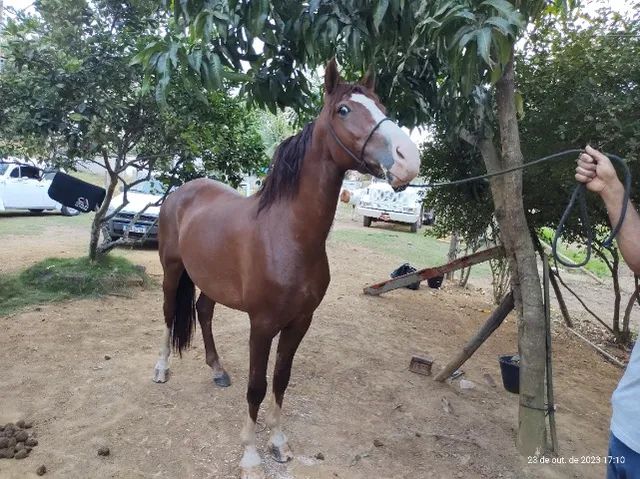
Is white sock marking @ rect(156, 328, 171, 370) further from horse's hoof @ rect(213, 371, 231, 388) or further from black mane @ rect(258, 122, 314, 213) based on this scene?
black mane @ rect(258, 122, 314, 213)

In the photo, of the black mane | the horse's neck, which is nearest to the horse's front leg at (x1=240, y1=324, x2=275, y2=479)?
the horse's neck

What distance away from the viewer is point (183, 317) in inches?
147

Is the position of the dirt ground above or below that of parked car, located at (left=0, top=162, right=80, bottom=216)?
below

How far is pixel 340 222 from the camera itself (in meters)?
18.4

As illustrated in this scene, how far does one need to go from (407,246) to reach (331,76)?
Answer: 447 inches

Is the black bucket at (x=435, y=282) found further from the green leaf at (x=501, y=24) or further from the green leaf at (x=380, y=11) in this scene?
the green leaf at (x=501, y=24)

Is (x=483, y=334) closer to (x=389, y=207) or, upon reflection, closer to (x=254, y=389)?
(x=254, y=389)

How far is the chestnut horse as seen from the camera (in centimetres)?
207

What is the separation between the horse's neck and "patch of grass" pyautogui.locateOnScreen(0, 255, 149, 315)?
4135 millimetres

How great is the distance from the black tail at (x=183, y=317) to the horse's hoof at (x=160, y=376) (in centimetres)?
20

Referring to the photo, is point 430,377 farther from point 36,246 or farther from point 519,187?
point 36,246

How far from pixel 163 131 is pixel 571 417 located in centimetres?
510

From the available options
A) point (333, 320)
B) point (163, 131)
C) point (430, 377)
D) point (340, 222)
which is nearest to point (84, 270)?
point (163, 131)

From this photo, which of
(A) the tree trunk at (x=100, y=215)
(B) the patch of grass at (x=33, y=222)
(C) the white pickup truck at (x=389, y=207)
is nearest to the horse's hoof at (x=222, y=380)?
(A) the tree trunk at (x=100, y=215)
